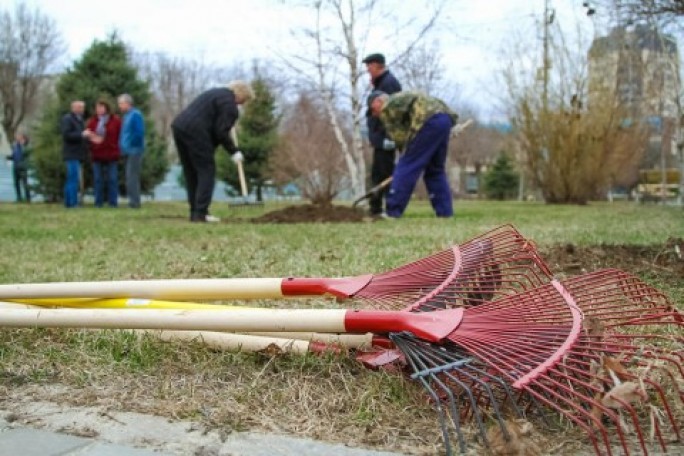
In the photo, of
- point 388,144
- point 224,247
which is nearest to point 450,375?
point 224,247

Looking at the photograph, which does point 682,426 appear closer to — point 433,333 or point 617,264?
point 433,333

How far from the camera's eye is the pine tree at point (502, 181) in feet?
115

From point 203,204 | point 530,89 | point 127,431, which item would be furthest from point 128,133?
point 127,431

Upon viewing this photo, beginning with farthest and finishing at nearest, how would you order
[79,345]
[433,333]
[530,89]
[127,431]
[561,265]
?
[530,89], [561,265], [79,345], [433,333], [127,431]

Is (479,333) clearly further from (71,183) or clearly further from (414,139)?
(71,183)

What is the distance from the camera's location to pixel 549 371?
5.13ft

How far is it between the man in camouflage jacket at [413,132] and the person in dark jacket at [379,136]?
1.84 feet

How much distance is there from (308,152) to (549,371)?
17.9 metres

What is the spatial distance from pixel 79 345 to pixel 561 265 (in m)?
2.50

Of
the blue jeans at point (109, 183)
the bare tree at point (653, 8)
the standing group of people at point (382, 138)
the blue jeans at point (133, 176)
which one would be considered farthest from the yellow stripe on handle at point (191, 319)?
the blue jeans at point (109, 183)

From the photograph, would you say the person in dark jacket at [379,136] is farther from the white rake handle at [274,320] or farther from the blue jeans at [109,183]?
the white rake handle at [274,320]

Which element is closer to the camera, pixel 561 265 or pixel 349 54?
pixel 561 265

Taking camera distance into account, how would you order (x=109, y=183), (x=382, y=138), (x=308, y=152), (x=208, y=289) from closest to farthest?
(x=208, y=289), (x=382, y=138), (x=109, y=183), (x=308, y=152)

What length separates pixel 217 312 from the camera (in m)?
1.92
